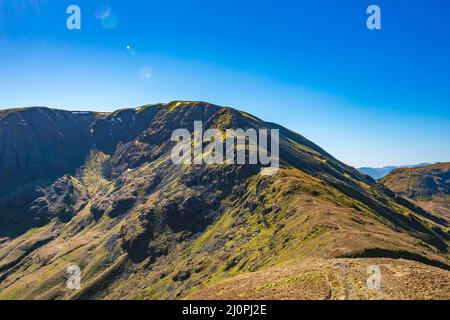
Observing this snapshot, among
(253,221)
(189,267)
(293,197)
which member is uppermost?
(293,197)

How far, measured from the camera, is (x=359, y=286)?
59.7 m

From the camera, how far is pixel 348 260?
3093 inches
